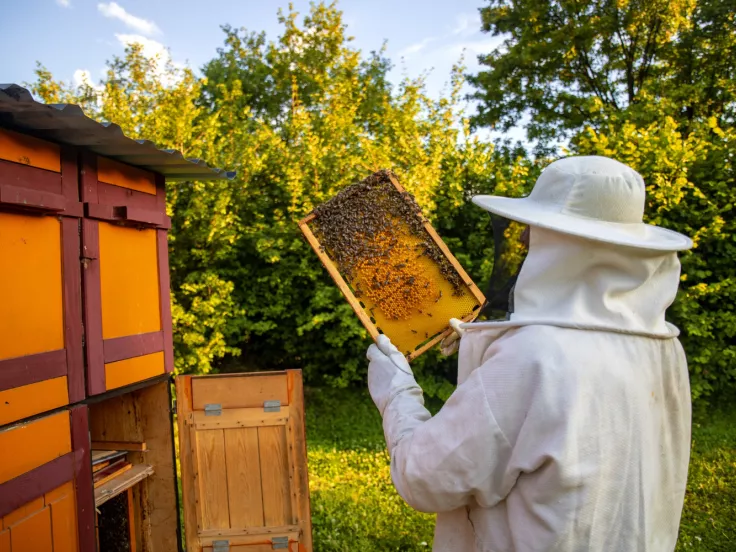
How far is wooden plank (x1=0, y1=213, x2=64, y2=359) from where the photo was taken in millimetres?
2246

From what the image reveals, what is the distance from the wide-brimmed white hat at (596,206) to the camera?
1422mm

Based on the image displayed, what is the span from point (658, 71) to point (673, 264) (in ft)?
36.7

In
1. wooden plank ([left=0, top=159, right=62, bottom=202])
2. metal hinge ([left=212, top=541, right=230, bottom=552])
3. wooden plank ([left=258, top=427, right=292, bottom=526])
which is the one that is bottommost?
metal hinge ([left=212, top=541, right=230, bottom=552])

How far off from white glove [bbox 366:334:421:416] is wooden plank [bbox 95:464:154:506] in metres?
1.76

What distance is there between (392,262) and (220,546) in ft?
6.45

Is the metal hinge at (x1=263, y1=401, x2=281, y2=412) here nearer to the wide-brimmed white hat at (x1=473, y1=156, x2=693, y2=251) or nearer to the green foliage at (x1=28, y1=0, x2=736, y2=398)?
the wide-brimmed white hat at (x1=473, y1=156, x2=693, y2=251)

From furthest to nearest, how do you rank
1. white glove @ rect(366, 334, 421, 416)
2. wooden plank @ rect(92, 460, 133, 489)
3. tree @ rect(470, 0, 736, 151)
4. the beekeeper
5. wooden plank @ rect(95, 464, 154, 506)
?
tree @ rect(470, 0, 736, 151) < wooden plank @ rect(92, 460, 133, 489) < wooden plank @ rect(95, 464, 154, 506) < white glove @ rect(366, 334, 421, 416) < the beekeeper

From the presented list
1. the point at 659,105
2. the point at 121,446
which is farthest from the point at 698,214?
the point at 121,446

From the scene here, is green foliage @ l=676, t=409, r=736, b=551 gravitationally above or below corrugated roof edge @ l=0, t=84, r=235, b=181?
below

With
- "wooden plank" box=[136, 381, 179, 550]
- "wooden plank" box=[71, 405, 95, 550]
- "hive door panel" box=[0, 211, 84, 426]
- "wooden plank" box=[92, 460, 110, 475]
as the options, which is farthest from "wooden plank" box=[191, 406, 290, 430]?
"hive door panel" box=[0, 211, 84, 426]

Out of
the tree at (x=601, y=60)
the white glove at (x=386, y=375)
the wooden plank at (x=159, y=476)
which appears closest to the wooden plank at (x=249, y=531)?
the wooden plank at (x=159, y=476)

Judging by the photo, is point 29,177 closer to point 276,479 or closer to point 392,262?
point 392,262

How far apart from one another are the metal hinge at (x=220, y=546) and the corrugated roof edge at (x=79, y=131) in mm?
2167

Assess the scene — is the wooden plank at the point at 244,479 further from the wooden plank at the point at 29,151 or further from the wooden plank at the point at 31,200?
the wooden plank at the point at 29,151
